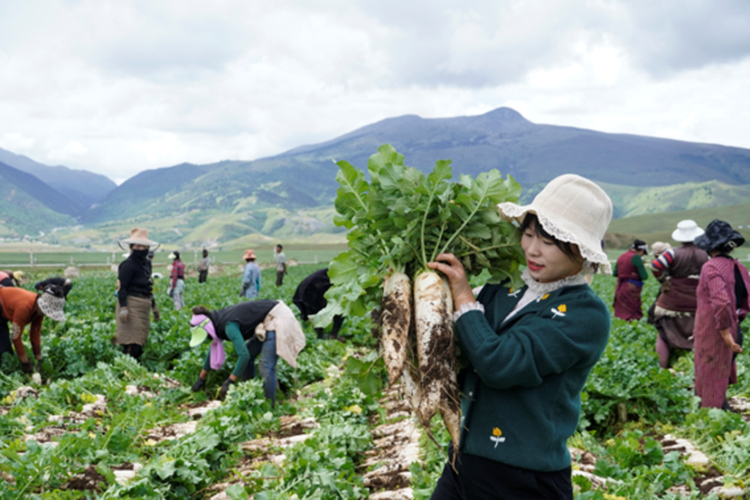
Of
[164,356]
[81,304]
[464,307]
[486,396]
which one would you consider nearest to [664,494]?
[486,396]

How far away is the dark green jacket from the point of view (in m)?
1.89

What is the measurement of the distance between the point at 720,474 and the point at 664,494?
776 mm

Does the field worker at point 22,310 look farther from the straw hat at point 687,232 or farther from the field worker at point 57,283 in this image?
the straw hat at point 687,232

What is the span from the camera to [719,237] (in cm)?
500

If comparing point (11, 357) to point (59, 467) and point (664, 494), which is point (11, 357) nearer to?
point (59, 467)

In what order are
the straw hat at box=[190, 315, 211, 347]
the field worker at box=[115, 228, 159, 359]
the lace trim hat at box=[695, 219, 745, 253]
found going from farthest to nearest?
the field worker at box=[115, 228, 159, 359]
the straw hat at box=[190, 315, 211, 347]
the lace trim hat at box=[695, 219, 745, 253]

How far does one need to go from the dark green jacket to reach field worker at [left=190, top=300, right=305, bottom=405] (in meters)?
4.27

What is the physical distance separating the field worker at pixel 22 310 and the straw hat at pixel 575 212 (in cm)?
673

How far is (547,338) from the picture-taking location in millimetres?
1895

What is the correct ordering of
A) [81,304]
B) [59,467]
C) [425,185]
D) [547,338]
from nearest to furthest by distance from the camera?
1. [547,338]
2. [425,185]
3. [59,467]
4. [81,304]

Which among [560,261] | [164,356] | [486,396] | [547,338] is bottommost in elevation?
[164,356]

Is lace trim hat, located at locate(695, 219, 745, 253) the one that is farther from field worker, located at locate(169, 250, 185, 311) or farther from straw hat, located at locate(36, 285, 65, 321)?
field worker, located at locate(169, 250, 185, 311)

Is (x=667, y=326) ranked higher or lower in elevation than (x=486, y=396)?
lower

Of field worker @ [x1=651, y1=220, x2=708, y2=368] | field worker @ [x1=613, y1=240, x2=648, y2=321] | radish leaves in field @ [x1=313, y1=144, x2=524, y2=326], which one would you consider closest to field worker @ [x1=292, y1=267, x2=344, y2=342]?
field worker @ [x1=613, y1=240, x2=648, y2=321]
